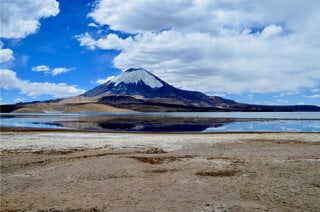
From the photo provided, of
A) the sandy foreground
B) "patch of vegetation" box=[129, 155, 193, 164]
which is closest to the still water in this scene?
"patch of vegetation" box=[129, 155, 193, 164]

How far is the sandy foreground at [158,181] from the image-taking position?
37.9 ft

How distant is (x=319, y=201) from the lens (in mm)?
11727

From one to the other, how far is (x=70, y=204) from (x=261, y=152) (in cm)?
1657

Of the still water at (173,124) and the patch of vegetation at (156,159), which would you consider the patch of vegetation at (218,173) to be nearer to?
the patch of vegetation at (156,159)

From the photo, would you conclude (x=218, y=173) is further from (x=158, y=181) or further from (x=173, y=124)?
(x=173, y=124)

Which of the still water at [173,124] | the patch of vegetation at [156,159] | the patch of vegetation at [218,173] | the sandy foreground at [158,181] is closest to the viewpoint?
the sandy foreground at [158,181]

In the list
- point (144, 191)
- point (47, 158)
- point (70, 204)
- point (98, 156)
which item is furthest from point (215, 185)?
point (47, 158)

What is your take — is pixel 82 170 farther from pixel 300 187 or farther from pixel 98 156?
pixel 300 187

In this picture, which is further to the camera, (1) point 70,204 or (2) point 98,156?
(2) point 98,156

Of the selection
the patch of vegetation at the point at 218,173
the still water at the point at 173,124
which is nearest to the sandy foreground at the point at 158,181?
the patch of vegetation at the point at 218,173

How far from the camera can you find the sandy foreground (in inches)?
454

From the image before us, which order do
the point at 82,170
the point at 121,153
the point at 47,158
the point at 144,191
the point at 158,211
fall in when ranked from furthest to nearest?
the point at 121,153, the point at 47,158, the point at 82,170, the point at 144,191, the point at 158,211

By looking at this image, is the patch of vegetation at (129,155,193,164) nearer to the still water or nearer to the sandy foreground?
the sandy foreground

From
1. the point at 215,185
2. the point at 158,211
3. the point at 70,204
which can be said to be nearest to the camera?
the point at 158,211
